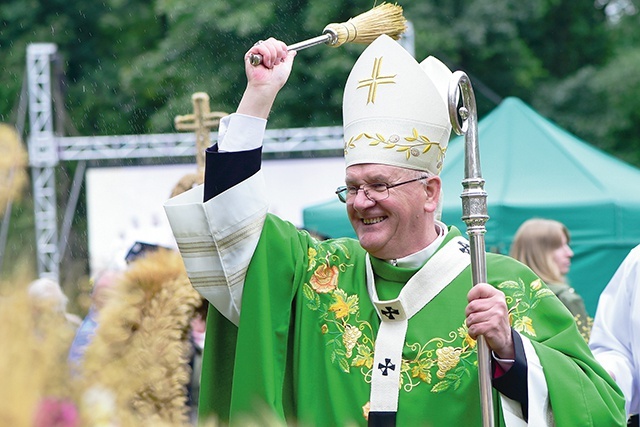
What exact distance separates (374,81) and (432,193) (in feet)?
1.37

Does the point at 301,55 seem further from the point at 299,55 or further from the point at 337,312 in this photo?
the point at 337,312

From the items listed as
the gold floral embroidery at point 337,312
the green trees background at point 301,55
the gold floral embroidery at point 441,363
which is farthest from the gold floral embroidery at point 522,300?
the green trees background at point 301,55

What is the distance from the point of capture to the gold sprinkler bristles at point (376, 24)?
3.48 m

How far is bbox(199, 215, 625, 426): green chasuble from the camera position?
3.13m

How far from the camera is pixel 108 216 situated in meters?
13.1

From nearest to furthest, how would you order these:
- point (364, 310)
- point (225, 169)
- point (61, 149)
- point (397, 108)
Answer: point (225, 169), point (364, 310), point (397, 108), point (61, 149)

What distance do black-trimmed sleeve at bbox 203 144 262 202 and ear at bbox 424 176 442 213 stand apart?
0.55 meters

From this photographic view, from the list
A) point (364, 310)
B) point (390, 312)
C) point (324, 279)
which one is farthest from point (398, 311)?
point (324, 279)

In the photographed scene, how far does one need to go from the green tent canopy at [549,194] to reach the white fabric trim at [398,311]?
16.5 ft

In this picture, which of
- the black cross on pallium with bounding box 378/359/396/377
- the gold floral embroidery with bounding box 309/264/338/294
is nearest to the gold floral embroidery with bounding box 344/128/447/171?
the gold floral embroidery with bounding box 309/264/338/294

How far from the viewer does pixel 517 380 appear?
2998 mm

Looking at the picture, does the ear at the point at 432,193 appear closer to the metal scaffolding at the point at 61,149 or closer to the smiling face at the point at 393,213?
the smiling face at the point at 393,213

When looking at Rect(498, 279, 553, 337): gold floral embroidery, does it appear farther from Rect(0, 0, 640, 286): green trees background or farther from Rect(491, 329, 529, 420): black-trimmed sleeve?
Rect(0, 0, 640, 286): green trees background

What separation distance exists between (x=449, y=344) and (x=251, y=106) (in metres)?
0.88
